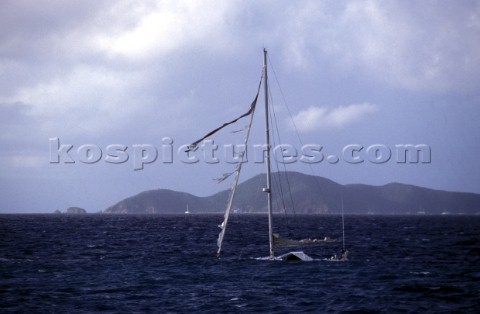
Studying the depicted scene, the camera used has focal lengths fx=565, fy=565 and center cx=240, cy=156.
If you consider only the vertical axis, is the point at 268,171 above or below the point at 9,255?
above

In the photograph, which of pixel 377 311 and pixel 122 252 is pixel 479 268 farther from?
pixel 122 252

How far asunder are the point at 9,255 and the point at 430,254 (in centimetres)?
4098

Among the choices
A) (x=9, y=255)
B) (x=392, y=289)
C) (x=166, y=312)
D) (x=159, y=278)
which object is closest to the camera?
(x=166, y=312)

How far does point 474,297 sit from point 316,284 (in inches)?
360

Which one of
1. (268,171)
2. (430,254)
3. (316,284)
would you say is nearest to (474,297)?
(316,284)

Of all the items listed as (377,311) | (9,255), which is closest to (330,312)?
(377,311)

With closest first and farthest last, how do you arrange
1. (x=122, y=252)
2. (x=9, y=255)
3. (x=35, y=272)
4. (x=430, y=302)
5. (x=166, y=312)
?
1. (x=166, y=312)
2. (x=430, y=302)
3. (x=35, y=272)
4. (x=9, y=255)
5. (x=122, y=252)

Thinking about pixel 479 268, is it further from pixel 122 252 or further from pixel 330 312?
pixel 122 252

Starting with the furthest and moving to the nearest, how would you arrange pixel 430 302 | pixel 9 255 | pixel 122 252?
pixel 122 252 → pixel 9 255 → pixel 430 302

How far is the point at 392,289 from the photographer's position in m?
33.5

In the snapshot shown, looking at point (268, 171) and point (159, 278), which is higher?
point (268, 171)

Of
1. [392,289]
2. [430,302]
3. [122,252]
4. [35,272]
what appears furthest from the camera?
[122,252]

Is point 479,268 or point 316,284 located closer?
point 316,284

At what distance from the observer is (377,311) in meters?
27.8
